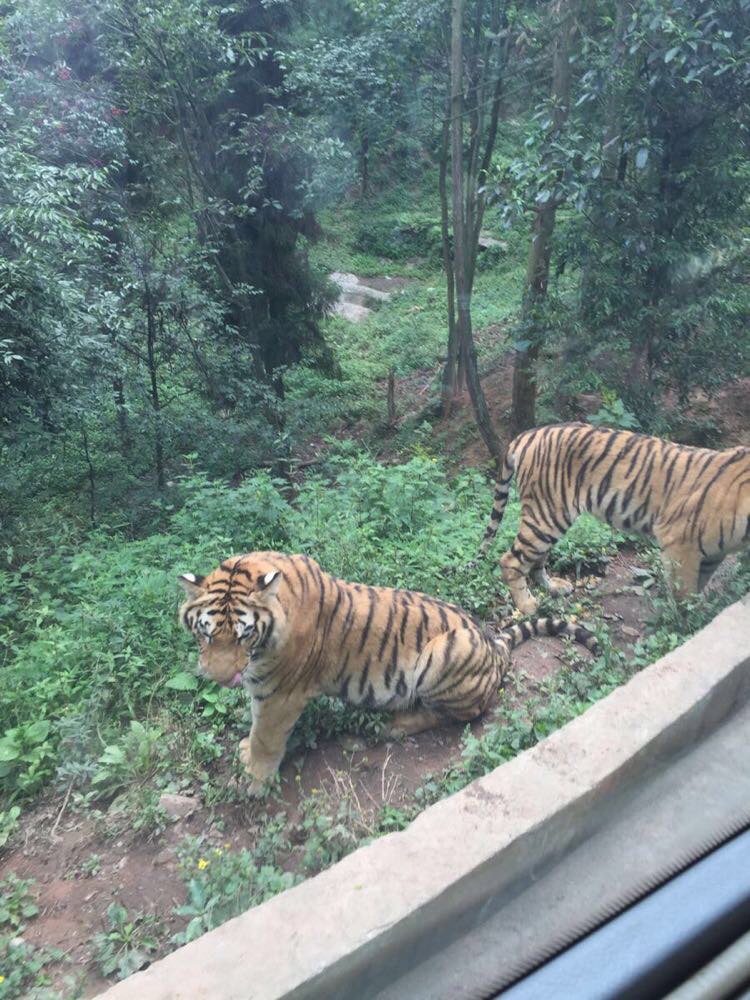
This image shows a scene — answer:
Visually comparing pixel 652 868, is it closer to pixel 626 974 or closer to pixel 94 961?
pixel 626 974

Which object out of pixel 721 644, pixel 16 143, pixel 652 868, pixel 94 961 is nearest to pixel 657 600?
pixel 721 644

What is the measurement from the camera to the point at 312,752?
149 inches

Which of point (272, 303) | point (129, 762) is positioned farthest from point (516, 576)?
point (272, 303)

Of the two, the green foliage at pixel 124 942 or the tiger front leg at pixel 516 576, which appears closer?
the green foliage at pixel 124 942

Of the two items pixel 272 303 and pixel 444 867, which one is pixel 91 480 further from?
pixel 444 867

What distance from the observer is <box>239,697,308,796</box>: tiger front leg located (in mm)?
3527

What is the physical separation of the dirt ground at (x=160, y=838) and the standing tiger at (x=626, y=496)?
1124mm

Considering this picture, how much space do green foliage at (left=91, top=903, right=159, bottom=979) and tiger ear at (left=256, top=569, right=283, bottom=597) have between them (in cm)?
127

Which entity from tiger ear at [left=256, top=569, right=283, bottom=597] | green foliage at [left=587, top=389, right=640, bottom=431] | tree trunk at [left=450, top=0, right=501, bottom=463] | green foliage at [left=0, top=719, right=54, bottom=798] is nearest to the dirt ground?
green foliage at [left=0, top=719, right=54, bottom=798]

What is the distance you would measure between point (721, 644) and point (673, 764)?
2.39ft

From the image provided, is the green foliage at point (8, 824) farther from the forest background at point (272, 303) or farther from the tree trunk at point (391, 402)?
the tree trunk at point (391, 402)

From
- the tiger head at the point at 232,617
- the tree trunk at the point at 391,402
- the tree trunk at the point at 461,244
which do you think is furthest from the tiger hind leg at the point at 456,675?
the tree trunk at the point at 391,402

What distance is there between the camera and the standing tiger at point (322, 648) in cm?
333

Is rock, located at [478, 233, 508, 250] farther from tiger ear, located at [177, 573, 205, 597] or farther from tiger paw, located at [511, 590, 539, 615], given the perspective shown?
tiger ear, located at [177, 573, 205, 597]
